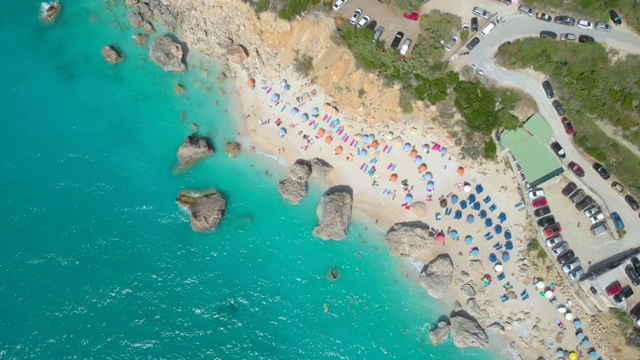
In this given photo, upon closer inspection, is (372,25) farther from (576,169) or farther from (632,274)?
(632,274)

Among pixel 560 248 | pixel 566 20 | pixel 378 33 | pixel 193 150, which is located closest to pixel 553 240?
pixel 560 248

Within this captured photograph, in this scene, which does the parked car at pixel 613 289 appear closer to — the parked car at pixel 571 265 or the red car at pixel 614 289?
the red car at pixel 614 289

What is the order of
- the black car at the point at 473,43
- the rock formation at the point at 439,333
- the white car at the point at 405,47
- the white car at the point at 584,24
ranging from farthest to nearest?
the white car at the point at 405,47
the black car at the point at 473,43
the white car at the point at 584,24
the rock formation at the point at 439,333

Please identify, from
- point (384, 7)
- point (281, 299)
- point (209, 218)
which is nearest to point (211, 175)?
point (209, 218)

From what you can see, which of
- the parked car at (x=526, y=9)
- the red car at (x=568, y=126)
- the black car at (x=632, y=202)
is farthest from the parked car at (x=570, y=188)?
the parked car at (x=526, y=9)

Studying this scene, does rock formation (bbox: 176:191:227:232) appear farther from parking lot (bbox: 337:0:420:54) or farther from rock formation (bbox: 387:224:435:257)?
parking lot (bbox: 337:0:420:54)

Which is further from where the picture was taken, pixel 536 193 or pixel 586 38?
pixel 536 193

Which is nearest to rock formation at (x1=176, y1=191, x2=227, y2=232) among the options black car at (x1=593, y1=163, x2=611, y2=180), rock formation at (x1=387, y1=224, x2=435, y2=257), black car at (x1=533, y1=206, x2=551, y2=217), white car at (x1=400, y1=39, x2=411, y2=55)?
rock formation at (x1=387, y1=224, x2=435, y2=257)
